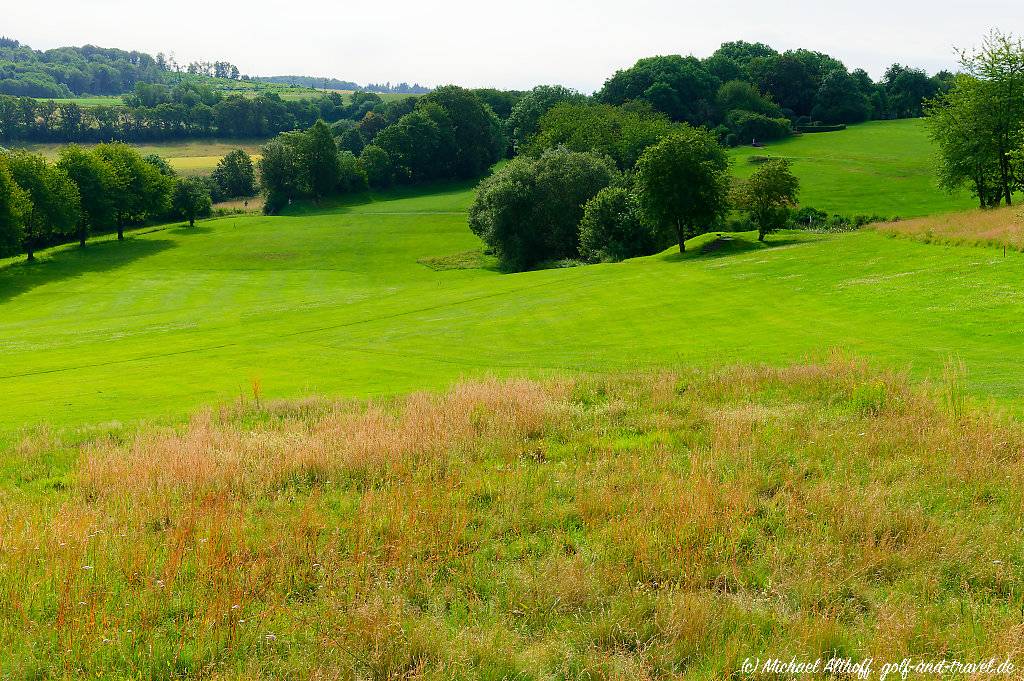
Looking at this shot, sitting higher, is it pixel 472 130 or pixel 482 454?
pixel 472 130

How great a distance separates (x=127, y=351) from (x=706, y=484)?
32854 millimetres

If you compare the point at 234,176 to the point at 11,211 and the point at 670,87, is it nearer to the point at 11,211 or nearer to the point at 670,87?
the point at 11,211

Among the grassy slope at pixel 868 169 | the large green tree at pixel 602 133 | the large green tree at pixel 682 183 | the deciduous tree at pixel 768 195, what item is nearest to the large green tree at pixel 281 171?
the large green tree at pixel 602 133

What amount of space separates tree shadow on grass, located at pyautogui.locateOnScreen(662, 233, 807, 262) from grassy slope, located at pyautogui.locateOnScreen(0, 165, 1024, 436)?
1.40 feet

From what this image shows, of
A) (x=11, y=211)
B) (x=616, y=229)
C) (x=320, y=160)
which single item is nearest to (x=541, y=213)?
(x=616, y=229)

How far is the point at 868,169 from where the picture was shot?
9931 cm

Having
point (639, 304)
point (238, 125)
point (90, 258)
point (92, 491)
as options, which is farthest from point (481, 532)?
point (238, 125)

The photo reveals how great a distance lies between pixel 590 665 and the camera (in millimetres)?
6648

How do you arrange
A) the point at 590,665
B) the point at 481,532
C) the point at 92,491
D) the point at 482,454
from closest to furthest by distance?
the point at 590,665 → the point at 481,532 → the point at 92,491 → the point at 482,454

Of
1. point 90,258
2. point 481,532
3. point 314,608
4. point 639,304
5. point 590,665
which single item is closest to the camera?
point 590,665

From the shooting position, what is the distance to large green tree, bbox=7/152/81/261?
8050cm

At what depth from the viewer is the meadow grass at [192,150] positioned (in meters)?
152

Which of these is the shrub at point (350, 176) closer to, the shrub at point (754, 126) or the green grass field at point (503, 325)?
the green grass field at point (503, 325)

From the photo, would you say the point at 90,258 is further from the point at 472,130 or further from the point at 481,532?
the point at 481,532
